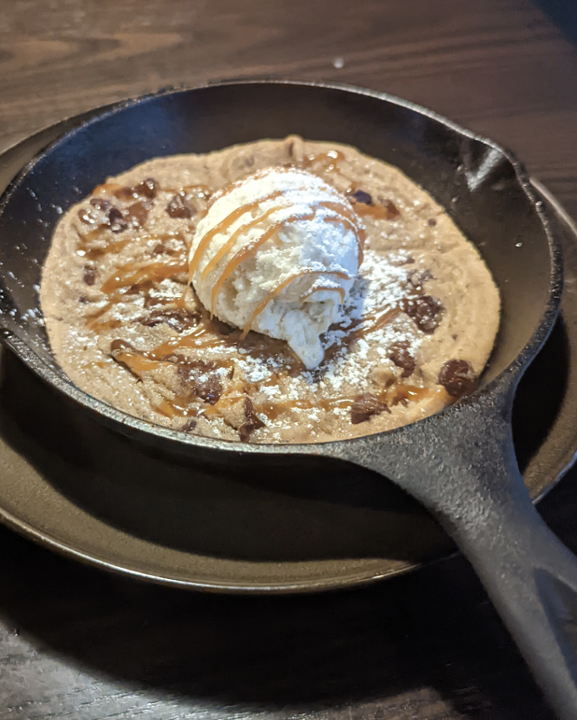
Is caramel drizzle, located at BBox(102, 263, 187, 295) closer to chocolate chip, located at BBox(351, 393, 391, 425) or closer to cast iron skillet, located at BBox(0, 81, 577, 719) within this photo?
cast iron skillet, located at BBox(0, 81, 577, 719)

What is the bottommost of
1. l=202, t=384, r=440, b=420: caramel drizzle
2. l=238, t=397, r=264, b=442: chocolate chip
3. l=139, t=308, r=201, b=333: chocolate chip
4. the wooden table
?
the wooden table

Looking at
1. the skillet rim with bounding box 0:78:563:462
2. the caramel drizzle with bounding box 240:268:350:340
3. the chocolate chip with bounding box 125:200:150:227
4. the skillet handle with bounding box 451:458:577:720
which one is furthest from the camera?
the chocolate chip with bounding box 125:200:150:227

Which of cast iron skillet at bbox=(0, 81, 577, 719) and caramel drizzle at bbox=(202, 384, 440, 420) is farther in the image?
caramel drizzle at bbox=(202, 384, 440, 420)

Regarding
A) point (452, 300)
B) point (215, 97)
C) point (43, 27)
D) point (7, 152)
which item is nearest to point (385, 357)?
point (452, 300)

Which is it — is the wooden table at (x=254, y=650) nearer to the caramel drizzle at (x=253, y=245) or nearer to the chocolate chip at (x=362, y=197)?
the caramel drizzle at (x=253, y=245)

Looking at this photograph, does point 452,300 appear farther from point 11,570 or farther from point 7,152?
point 7,152

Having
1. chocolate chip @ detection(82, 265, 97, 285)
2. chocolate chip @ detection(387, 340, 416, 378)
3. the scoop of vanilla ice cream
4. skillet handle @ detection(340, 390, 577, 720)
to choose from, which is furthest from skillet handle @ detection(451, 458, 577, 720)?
chocolate chip @ detection(82, 265, 97, 285)
